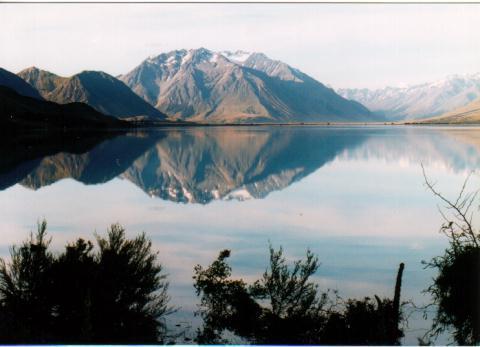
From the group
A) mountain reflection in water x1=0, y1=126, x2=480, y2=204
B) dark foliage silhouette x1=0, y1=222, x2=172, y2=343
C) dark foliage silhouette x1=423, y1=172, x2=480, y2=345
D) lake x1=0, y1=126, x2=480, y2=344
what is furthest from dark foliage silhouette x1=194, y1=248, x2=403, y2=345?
mountain reflection in water x1=0, y1=126, x2=480, y2=204

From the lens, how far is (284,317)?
21.4 meters

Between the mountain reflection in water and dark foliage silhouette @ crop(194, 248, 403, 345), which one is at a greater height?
the mountain reflection in water

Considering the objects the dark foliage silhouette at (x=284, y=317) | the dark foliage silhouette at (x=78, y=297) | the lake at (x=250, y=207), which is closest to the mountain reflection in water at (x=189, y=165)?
the lake at (x=250, y=207)

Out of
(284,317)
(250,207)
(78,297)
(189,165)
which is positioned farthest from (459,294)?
(189,165)

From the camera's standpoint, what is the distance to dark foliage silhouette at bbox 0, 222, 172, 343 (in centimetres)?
2000

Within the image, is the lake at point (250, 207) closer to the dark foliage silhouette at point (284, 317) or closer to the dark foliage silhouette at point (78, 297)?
the dark foliage silhouette at point (284, 317)

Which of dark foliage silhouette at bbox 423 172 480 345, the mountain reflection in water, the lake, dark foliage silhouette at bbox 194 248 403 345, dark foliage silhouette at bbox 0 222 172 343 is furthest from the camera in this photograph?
→ the mountain reflection in water

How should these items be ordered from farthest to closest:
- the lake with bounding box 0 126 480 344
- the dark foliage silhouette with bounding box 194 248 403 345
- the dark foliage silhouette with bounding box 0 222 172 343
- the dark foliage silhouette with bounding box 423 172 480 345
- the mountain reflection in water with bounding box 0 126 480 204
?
the mountain reflection in water with bounding box 0 126 480 204 < the lake with bounding box 0 126 480 344 < the dark foliage silhouette with bounding box 423 172 480 345 < the dark foliage silhouette with bounding box 194 248 403 345 < the dark foliage silhouette with bounding box 0 222 172 343

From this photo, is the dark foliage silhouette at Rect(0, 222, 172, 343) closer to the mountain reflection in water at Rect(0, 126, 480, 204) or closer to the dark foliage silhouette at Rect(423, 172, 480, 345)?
the dark foliage silhouette at Rect(423, 172, 480, 345)

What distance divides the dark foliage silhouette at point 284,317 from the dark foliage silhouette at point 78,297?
6.79 ft

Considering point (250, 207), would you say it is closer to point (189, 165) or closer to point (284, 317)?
point (284, 317)

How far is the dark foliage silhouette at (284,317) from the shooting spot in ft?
67.3

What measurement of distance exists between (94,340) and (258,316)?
6.29 m

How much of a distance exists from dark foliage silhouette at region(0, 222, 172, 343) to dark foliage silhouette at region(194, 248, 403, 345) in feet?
6.79
